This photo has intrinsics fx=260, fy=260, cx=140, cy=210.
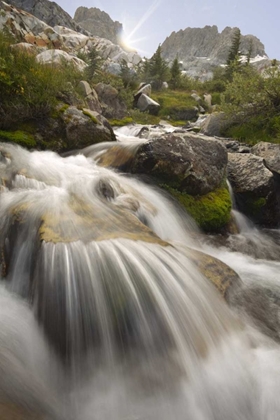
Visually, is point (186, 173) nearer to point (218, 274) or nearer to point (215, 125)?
point (218, 274)

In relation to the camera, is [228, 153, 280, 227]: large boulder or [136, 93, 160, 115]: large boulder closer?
[228, 153, 280, 227]: large boulder

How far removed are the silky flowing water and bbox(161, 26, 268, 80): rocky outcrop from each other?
505 ft

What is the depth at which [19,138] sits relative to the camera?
7223mm

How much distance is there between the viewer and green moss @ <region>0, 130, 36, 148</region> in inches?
277

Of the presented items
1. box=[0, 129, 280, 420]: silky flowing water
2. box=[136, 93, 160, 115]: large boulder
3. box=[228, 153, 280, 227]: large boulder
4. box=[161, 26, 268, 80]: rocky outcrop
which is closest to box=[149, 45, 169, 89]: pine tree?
box=[136, 93, 160, 115]: large boulder

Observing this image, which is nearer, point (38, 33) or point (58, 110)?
point (58, 110)

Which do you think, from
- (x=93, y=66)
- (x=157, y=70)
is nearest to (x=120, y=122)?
(x=93, y=66)

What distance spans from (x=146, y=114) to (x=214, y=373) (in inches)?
1107

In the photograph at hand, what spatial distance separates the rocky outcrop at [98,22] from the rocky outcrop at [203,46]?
124ft

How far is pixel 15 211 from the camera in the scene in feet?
12.7

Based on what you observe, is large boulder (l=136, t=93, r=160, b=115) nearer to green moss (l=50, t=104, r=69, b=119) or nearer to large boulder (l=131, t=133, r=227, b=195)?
green moss (l=50, t=104, r=69, b=119)

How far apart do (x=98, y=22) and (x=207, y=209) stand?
188m

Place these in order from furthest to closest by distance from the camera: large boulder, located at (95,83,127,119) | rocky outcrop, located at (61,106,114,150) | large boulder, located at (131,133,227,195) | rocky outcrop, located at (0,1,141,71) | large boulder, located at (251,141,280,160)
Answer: rocky outcrop, located at (0,1,141,71) → large boulder, located at (95,83,127,119) → rocky outcrop, located at (61,106,114,150) → large boulder, located at (251,141,280,160) → large boulder, located at (131,133,227,195)

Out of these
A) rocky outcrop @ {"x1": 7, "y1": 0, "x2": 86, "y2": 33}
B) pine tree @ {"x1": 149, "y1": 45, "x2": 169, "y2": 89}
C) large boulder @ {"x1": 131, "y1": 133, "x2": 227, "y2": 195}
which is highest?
rocky outcrop @ {"x1": 7, "y1": 0, "x2": 86, "y2": 33}
